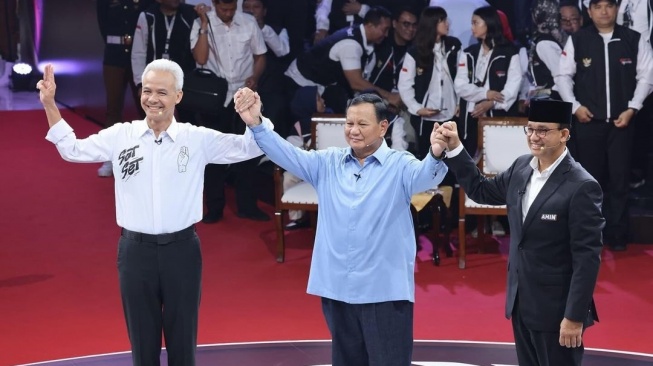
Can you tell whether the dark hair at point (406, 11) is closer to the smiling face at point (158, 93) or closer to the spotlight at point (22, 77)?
the smiling face at point (158, 93)

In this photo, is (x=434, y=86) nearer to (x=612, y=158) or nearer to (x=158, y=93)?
(x=612, y=158)

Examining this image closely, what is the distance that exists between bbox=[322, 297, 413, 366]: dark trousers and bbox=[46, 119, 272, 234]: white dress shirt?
0.72m

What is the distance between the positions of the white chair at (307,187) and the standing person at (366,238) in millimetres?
3446

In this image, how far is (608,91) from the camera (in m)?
7.92

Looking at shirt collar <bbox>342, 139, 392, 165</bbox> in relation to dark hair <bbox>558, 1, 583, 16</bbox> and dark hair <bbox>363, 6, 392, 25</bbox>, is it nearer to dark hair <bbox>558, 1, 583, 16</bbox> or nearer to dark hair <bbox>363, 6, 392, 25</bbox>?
dark hair <bbox>363, 6, 392, 25</bbox>

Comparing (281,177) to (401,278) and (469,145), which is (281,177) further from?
(401,278)

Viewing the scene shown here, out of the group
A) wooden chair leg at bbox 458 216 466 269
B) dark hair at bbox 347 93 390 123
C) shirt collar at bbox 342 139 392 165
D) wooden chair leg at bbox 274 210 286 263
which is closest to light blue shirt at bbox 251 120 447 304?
shirt collar at bbox 342 139 392 165

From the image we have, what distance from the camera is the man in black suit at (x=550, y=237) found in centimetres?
415

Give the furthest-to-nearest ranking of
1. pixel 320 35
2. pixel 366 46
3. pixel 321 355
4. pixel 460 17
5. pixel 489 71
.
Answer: pixel 320 35
pixel 460 17
pixel 366 46
pixel 489 71
pixel 321 355

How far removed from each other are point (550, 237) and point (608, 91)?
155 inches

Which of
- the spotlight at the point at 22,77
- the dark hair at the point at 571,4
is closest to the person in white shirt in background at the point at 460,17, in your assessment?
the dark hair at the point at 571,4

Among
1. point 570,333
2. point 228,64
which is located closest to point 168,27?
point 228,64

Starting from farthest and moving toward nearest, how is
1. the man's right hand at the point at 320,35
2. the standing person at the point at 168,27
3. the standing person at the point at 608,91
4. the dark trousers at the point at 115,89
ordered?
1. the dark trousers at the point at 115,89
2. the man's right hand at the point at 320,35
3. the standing person at the point at 168,27
4. the standing person at the point at 608,91

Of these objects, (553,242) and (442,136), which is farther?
(553,242)
